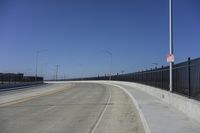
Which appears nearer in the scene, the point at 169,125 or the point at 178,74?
the point at 169,125

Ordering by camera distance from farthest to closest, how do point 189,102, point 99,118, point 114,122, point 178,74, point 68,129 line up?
1. point 178,74
2. point 99,118
3. point 114,122
4. point 189,102
5. point 68,129

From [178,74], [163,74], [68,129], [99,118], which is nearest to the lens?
[68,129]

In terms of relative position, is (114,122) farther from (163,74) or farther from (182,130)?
(163,74)

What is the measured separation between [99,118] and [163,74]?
11.6m

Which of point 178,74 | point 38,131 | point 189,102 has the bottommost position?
point 38,131

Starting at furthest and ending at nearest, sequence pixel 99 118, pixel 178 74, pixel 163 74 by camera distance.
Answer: pixel 163 74 → pixel 178 74 → pixel 99 118

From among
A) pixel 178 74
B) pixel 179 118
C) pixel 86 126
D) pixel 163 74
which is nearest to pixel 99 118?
pixel 86 126

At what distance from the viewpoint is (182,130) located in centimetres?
1245

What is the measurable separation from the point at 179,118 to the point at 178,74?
6044 millimetres

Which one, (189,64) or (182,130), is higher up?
(189,64)

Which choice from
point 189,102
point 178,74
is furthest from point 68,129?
point 178,74

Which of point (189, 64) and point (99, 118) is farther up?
point (189, 64)

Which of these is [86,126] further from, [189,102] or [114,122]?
[189,102]

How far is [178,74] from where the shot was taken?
834 inches
